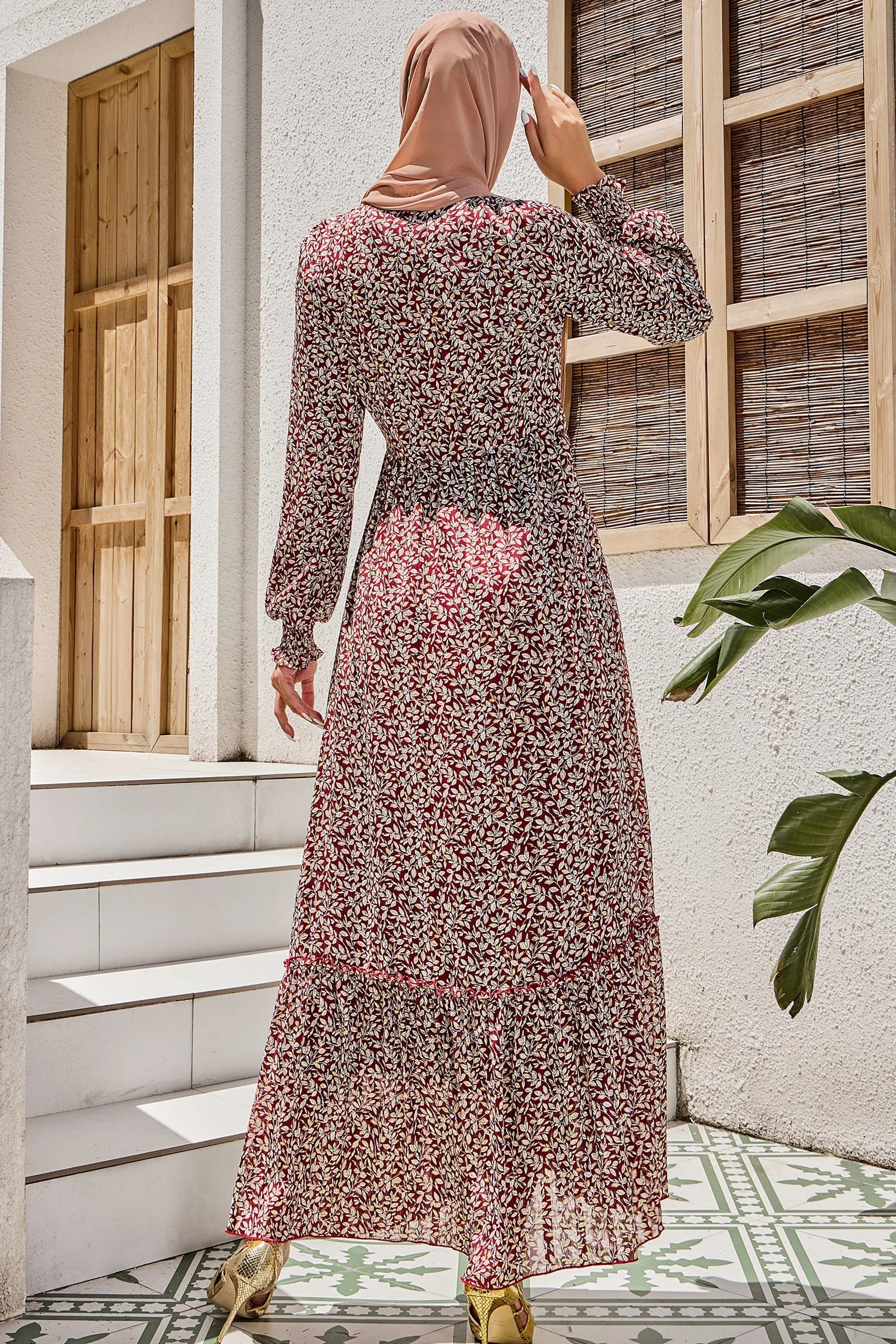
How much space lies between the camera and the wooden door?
4.43 metres

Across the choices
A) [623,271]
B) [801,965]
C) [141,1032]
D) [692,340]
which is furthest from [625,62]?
[141,1032]

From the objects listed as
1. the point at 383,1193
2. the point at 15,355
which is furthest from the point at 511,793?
the point at 15,355

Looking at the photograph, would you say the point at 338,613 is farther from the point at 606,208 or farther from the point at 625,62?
the point at 606,208

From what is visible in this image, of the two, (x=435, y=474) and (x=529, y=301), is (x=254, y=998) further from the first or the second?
(x=529, y=301)

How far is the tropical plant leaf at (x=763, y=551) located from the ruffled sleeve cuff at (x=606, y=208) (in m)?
0.46

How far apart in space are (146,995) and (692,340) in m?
1.78

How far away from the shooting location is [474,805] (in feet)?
5.50

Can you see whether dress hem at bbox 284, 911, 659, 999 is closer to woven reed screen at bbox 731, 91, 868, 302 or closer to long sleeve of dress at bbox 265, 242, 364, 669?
long sleeve of dress at bbox 265, 242, 364, 669

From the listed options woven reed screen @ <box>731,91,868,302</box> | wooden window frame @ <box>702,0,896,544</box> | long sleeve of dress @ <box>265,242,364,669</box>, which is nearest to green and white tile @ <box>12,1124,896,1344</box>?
long sleeve of dress @ <box>265,242,364,669</box>

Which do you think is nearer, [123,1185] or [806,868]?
[806,868]

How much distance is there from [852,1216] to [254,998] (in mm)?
1156

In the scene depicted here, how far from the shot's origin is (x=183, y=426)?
4.45 meters

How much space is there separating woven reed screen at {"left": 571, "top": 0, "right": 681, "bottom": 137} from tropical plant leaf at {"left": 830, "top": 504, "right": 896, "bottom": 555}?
59.0 inches

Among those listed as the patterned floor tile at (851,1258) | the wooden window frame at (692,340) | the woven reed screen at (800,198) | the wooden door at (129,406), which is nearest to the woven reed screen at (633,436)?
the wooden window frame at (692,340)
